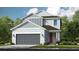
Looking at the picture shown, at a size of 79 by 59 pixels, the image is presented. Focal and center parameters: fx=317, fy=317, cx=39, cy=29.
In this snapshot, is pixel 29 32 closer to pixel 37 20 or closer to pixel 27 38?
pixel 27 38

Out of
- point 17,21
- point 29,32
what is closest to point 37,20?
point 29,32

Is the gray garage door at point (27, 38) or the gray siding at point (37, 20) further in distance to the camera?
the gray garage door at point (27, 38)

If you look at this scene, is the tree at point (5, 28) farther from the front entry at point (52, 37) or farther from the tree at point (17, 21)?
the front entry at point (52, 37)

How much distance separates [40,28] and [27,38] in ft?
2.49

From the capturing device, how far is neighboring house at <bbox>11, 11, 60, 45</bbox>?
45.2 ft

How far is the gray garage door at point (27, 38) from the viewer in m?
14.0

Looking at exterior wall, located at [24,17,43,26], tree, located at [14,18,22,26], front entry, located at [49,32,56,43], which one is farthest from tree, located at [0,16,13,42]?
front entry, located at [49,32,56,43]

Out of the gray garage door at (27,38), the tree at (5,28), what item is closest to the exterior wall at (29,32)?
the gray garage door at (27,38)

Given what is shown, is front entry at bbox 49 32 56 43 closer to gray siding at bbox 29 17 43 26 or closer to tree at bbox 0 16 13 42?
gray siding at bbox 29 17 43 26

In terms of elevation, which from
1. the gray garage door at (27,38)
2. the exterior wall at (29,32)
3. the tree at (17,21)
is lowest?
the gray garage door at (27,38)
